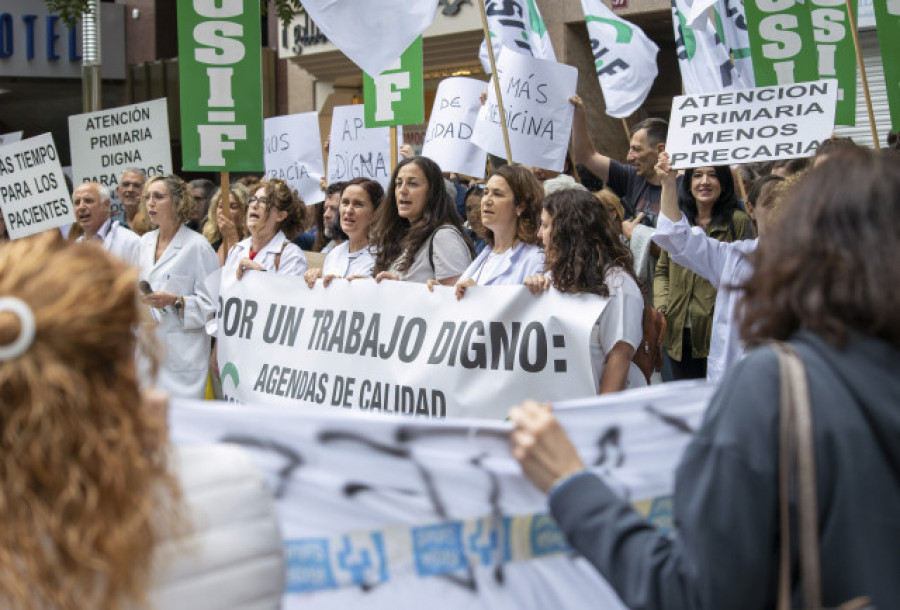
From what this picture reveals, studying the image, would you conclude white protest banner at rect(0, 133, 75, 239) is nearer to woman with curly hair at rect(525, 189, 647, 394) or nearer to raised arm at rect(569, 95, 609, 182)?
raised arm at rect(569, 95, 609, 182)

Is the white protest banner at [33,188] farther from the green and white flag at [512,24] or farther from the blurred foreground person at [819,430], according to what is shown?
the blurred foreground person at [819,430]

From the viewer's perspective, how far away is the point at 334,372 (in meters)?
5.03

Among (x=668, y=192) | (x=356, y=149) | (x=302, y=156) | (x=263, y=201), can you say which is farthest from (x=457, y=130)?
(x=668, y=192)

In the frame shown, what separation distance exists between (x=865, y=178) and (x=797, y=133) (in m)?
4.35

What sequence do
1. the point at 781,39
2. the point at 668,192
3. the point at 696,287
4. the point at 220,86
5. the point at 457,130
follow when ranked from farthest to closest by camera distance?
the point at 457,130
the point at 220,86
the point at 781,39
the point at 696,287
the point at 668,192

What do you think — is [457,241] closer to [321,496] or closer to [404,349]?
[404,349]

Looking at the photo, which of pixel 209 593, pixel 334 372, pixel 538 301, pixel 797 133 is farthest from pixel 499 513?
pixel 797 133

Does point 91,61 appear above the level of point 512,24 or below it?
above

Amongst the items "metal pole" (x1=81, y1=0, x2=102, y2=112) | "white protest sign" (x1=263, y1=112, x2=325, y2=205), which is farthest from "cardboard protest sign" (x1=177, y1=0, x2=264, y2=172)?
"metal pole" (x1=81, y1=0, x2=102, y2=112)

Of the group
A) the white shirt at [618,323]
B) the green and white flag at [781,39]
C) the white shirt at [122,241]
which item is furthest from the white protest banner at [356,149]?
the white shirt at [618,323]

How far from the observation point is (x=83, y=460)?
4.47ft

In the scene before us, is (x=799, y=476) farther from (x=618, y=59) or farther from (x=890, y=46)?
(x=618, y=59)

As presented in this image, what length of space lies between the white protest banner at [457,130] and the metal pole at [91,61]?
4.67 m

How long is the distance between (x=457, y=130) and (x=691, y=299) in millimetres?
3278
